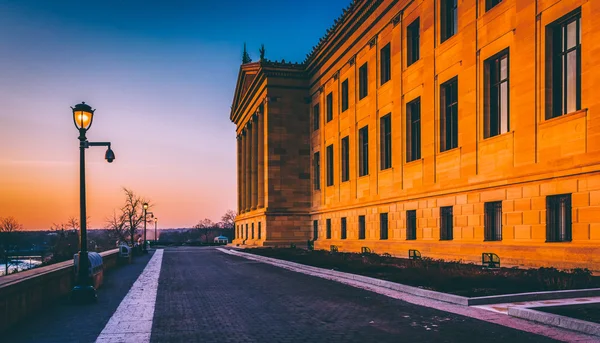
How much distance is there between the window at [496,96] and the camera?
21.8m

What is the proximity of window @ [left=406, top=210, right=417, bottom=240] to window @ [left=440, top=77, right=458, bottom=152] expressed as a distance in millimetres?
4307

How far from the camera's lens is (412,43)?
30.0 meters

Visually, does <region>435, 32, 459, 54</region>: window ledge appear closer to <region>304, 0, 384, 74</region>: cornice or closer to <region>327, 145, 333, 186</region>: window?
<region>304, 0, 384, 74</region>: cornice

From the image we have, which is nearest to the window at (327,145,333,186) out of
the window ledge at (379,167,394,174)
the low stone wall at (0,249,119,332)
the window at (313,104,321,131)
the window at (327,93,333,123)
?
the window at (327,93,333,123)

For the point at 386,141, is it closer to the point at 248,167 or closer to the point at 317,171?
the point at 317,171

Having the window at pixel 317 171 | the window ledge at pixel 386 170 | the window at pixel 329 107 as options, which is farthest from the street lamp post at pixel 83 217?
the window at pixel 317 171

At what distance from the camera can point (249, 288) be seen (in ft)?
55.1

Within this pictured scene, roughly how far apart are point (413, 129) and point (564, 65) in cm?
1143

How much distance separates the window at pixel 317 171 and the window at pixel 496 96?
25.9 m

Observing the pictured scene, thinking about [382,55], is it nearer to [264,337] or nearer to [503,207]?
[503,207]

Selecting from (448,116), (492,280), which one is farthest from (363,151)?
(492,280)

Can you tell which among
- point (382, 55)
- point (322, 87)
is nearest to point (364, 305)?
point (382, 55)

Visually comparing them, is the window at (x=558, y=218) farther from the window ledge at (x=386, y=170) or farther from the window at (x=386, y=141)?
the window at (x=386, y=141)

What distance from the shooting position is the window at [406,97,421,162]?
29188 millimetres
